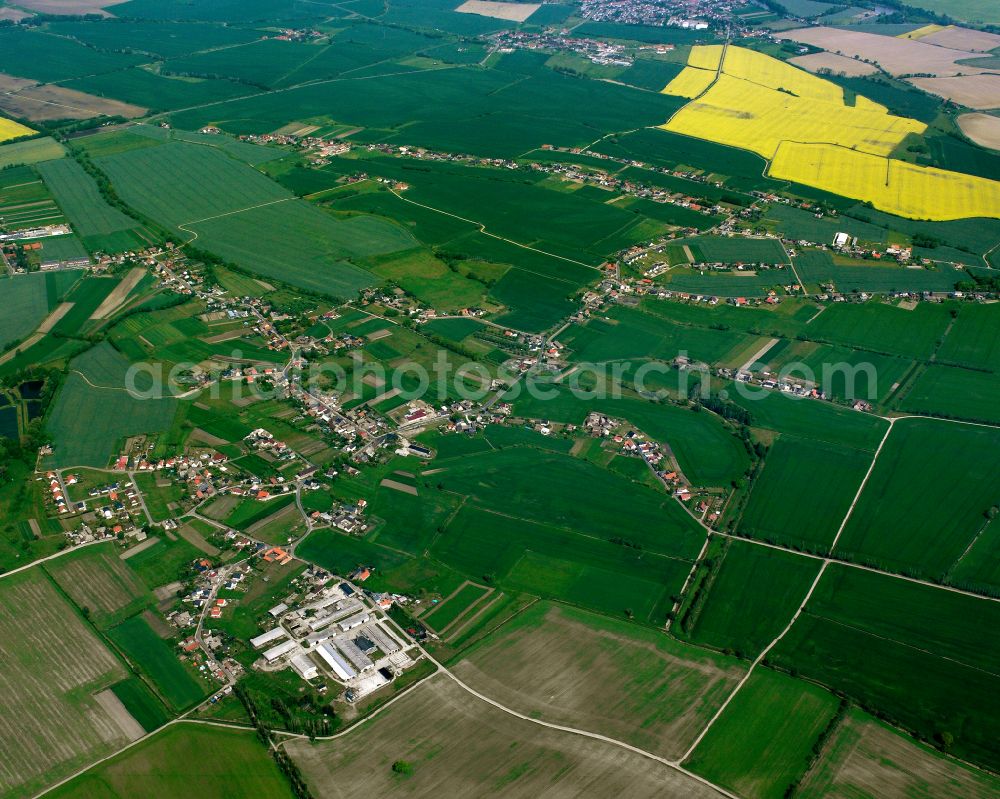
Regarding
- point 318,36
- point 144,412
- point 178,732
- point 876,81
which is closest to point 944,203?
point 876,81

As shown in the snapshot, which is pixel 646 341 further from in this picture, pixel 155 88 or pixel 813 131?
pixel 155 88

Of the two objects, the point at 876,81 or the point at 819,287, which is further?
the point at 876,81

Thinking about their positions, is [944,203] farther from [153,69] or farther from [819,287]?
[153,69]

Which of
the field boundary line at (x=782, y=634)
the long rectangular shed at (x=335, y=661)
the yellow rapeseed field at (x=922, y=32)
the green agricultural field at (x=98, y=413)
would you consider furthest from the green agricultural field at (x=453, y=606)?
the yellow rapeseed field at (x=922, y=32)

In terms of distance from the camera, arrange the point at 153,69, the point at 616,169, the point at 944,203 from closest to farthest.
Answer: the point at 944,203 < the point at 616,169 < the point at 153,69

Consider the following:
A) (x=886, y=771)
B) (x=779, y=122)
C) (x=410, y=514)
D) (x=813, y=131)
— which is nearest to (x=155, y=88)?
(x=779, y=122)

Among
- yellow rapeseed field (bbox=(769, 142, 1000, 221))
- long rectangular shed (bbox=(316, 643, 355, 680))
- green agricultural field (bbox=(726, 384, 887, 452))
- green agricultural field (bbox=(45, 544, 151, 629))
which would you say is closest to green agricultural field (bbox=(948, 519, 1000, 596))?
green agricultural field (bbox=(726, 384, 887, 452))
